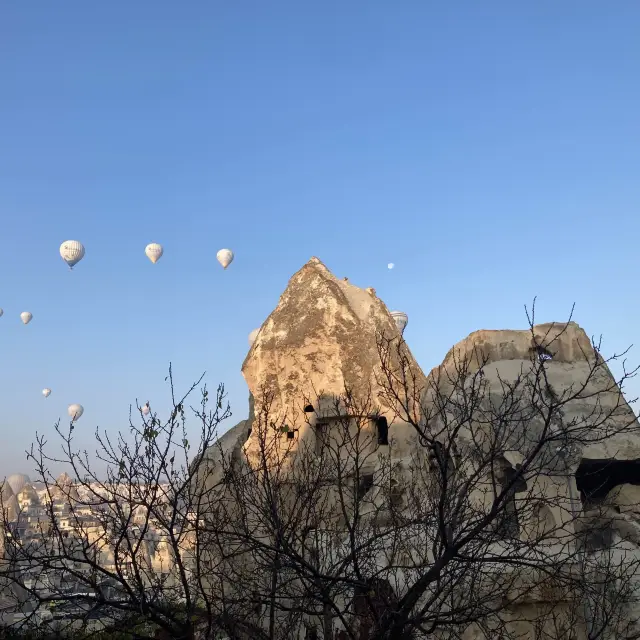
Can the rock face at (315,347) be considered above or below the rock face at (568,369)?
above

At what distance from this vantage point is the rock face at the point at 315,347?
17938mm

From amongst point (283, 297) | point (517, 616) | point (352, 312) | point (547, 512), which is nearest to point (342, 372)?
point (352, 312)

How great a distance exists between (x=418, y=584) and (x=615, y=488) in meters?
11.2

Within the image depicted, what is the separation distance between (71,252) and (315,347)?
17.2 m

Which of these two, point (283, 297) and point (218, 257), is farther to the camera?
point (218, 257)

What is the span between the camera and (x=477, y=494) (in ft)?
44.4

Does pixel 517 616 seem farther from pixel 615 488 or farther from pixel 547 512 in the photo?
pixel 615 488

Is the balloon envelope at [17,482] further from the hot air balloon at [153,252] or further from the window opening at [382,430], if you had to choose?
the window opening at [382,430]

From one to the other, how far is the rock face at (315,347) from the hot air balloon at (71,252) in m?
15.2

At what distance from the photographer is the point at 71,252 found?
3136 centimetres

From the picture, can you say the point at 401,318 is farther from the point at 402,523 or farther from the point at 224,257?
the point at 402,523

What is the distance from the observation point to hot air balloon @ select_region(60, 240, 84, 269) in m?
31.3

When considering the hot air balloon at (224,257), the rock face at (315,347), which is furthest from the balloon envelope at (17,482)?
the rock face at (315,347)

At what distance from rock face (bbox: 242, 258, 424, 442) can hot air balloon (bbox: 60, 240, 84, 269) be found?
1522cm
